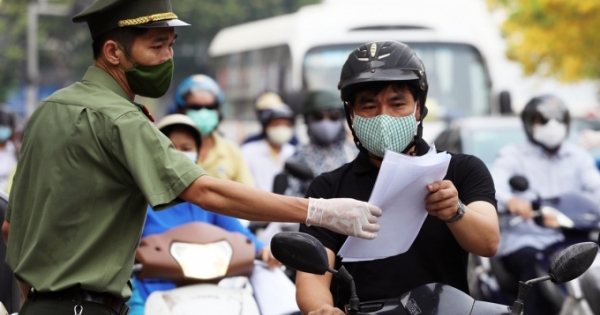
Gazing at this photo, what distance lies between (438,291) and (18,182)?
1.44 metres

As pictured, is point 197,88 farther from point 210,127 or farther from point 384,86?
point 384,86

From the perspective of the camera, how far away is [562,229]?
740 cm

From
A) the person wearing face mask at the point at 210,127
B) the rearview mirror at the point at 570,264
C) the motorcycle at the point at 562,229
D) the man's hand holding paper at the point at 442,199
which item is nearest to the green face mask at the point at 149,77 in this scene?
the man's hand holding paper at the point at 442,199

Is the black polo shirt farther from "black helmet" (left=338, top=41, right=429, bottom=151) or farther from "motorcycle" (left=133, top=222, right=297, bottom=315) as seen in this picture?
"motorcycle" (left=133, top=222, right=297, bottom=315)

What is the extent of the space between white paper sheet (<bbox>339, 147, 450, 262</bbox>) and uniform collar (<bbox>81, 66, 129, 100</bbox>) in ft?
3.04

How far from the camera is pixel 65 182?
3391 millimetres

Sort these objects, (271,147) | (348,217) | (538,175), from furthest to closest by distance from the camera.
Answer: (271,147) → (538,175) → (348,217)

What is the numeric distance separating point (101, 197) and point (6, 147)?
410 inches

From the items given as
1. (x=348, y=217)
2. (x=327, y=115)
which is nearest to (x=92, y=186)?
(x=348, y=217)

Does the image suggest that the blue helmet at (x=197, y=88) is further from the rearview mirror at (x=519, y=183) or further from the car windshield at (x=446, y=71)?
the car windshield at (x=446, y=71)

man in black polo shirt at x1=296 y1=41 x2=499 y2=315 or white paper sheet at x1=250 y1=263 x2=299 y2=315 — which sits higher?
man in black polo shirt at x1=296 y1=41 x2=499 y2=315

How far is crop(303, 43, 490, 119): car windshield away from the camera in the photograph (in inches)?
619

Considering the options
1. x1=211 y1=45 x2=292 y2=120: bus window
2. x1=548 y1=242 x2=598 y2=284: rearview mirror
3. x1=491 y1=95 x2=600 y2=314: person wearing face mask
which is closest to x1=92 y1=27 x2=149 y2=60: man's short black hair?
x1=548 y1=242 x2=598 y2=284: rearview mirror

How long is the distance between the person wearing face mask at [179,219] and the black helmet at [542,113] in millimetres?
3221
